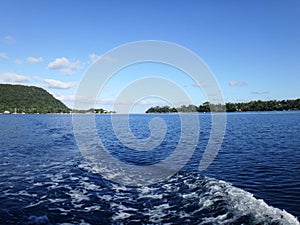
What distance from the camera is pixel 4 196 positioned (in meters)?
14.2

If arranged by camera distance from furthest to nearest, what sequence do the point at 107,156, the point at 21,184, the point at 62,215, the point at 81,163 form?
the point at 107,156, the point at 81,163, the point at 21,184, the point at 62,215

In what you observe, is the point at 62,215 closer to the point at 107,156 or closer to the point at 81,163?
the point at 81,163

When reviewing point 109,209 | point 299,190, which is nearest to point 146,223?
point 109,209

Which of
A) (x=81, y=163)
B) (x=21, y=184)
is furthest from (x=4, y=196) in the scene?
(x=81, y=163)

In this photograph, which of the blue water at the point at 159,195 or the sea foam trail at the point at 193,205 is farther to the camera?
the blue water at the point at 159,195

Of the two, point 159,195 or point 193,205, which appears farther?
point 159,195

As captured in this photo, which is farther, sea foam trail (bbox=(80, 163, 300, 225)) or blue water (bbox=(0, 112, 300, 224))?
blue water (bbox=(0, 112, 300, 224))

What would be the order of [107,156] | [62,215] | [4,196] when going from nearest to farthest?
[62,215]
[4,196]
[107,156]

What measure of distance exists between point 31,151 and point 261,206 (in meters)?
25.6

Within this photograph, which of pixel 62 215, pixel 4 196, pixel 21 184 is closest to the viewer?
pixel 62 215

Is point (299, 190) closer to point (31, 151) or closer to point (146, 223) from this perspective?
point (146, 223)

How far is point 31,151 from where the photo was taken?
29906mm

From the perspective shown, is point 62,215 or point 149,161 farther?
point 149,161

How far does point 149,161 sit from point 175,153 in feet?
16.0
